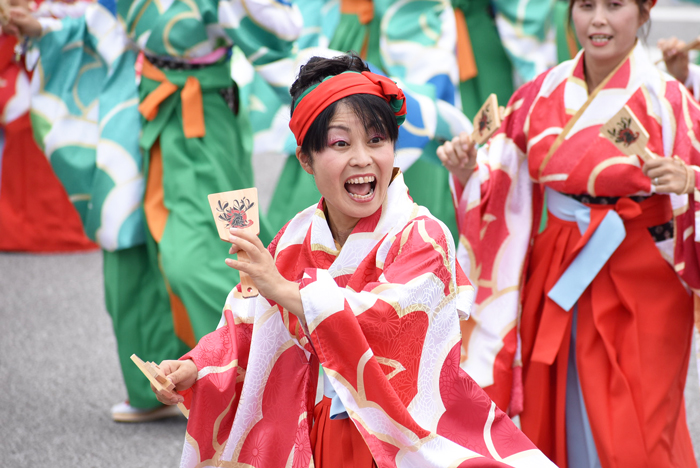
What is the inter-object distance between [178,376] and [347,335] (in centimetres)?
38

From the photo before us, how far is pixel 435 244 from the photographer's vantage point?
1.67m

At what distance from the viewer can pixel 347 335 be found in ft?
5.04

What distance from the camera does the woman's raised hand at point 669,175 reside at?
210cm

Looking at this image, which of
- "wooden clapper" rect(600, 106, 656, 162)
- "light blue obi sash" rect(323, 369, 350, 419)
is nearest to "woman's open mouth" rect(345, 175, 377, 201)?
"light blue obi sash" rect(323, 369, 350, 419)

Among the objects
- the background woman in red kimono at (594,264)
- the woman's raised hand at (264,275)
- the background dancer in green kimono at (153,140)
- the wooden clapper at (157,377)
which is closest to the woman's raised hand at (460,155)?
the background woman in red kimono at (594,264)

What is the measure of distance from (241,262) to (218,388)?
0.39 metres

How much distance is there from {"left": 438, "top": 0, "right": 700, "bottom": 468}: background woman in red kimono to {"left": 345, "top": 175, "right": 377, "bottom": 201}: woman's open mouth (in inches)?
29.3

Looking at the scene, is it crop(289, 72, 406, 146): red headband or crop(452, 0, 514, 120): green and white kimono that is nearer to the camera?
crop(289, 72, 406, 146): red headband

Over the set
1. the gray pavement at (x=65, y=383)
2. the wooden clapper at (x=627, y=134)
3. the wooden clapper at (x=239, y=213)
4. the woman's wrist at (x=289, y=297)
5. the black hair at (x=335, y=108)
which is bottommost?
the gray pavement at (x=65, y=383)

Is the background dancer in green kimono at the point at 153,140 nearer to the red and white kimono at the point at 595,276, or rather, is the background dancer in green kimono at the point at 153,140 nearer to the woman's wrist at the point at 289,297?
the red and white kimono at the point at 595,276

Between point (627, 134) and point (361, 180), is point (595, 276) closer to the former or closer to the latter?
point (627, 134)

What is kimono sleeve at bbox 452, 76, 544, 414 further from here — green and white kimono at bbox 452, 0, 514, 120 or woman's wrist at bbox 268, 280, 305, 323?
green and white kimono at bbox 452, 0, 514, 120

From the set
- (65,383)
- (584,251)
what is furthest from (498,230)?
(65,383)

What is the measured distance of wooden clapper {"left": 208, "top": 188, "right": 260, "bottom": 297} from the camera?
5.14 feet
